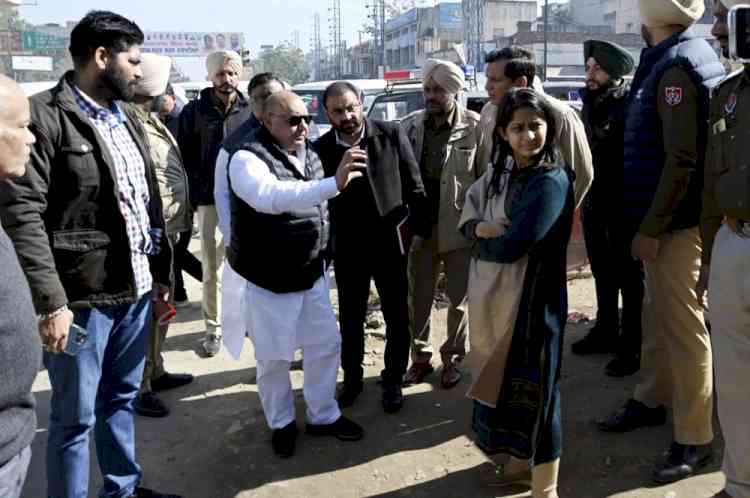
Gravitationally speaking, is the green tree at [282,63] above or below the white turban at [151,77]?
above

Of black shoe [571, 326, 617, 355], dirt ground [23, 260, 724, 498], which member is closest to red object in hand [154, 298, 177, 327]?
dirt ground [23, 260, 724, 498]

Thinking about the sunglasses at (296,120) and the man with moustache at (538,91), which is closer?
the sunglasses at (296,120)

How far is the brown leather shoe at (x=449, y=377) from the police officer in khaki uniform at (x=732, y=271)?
1.94 m

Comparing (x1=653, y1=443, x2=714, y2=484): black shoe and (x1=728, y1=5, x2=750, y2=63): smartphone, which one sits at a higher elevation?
(x1=728, y1=5, x2=750, y2=63): smartphone

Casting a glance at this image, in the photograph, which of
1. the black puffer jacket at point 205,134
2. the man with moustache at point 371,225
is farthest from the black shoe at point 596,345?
the black puffer jacket at point 205,134

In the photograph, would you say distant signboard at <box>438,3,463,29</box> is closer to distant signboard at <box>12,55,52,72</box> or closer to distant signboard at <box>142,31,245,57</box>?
distant signboard at <box>142,31,245,57</box>

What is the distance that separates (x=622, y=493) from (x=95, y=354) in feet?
7.43

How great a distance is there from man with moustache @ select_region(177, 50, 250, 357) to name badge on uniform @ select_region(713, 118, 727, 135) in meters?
3.36

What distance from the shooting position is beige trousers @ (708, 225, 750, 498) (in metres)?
2.30

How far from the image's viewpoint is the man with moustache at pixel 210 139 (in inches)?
199

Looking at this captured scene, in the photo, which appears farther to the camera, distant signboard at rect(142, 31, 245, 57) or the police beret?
distant signboard at rect(142, 31, 245, 57)

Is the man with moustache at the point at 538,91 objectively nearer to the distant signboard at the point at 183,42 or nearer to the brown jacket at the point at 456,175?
the brown jacket at the point at 456,175

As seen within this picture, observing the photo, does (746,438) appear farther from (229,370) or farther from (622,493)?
(229,370)

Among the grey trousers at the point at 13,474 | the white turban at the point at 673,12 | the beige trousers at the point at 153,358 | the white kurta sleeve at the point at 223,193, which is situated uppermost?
the white turban at the point at 673,12
